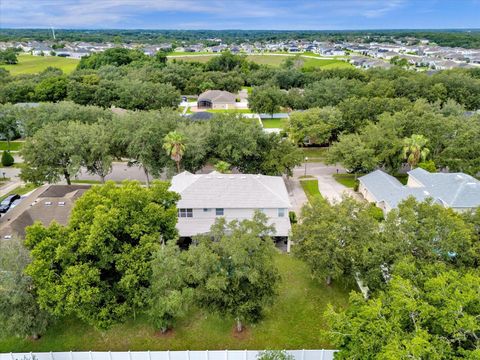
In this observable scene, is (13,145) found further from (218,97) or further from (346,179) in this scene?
(346,179)

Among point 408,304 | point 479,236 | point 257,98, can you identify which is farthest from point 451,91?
point 408,304

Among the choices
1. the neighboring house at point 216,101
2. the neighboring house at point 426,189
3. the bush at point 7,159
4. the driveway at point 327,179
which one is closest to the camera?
the neighboring house at point 426,189

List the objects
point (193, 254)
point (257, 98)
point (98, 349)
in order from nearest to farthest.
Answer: point (193, 254)
point (98, 349)
point (257, 98)

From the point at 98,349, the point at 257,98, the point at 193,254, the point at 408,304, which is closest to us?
the point at 408,304

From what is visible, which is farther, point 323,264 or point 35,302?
point 323,264

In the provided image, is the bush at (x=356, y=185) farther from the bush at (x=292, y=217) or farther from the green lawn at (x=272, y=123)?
the green lawn at (x=272, y=123)

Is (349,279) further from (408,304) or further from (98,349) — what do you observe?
(98,349)

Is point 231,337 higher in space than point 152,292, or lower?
lower

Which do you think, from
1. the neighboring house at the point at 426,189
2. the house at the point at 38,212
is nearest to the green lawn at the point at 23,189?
the house at the point at 38,212
